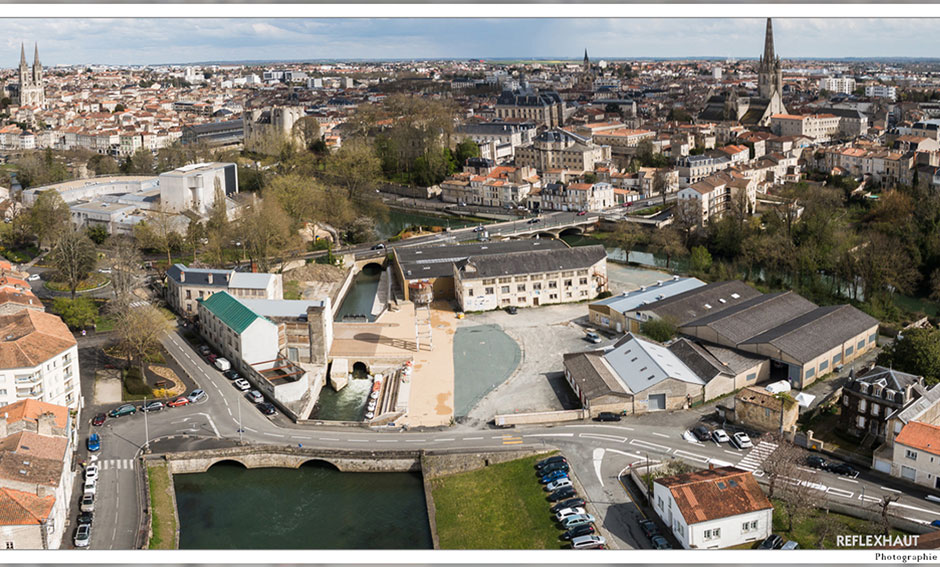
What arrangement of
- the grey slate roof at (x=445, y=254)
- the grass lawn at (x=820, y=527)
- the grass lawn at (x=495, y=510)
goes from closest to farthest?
the grass lawn at (x=820, y=527), the grass lawn at (x=495, y=510), the grey slate roof at (x=445, y=254)

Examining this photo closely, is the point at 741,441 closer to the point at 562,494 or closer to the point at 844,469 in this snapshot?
the point at 844,469

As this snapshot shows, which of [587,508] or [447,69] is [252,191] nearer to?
[587,508]

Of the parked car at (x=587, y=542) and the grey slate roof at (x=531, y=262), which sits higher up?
the grey slate roof at (x=531, y=262)

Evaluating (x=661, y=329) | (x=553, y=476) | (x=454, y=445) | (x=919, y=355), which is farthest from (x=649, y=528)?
(x=661, y=329)

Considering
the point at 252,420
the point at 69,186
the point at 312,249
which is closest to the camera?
the point at 252,420

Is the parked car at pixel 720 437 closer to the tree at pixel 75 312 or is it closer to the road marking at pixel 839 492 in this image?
the road marking at pixel 839 492

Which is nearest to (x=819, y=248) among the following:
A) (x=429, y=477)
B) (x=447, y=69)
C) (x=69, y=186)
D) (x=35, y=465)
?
(x=429, y=477)

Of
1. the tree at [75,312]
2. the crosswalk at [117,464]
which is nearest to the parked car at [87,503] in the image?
the crosswalk at [117,464]
